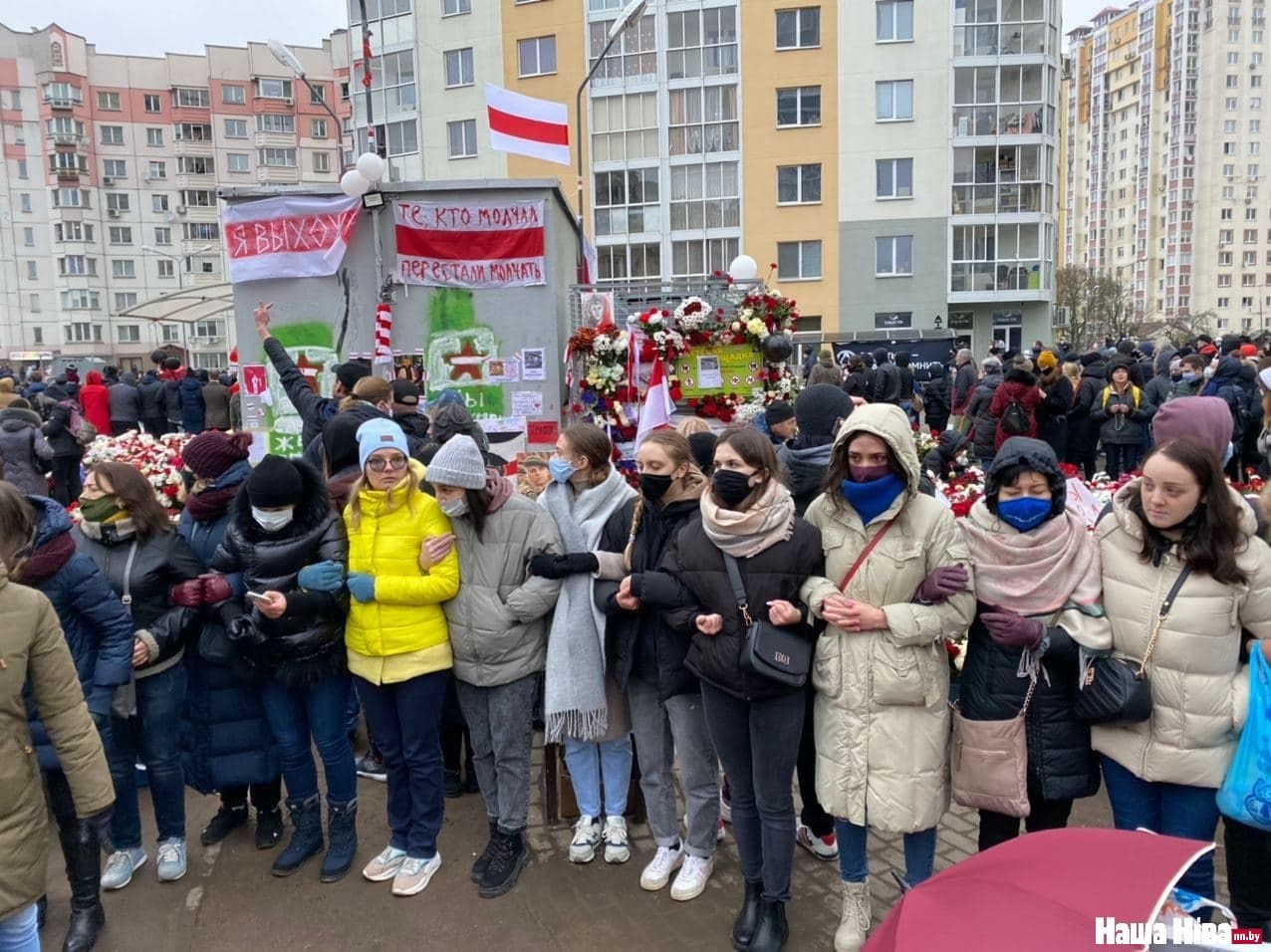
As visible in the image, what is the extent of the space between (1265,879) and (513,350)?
277 inches

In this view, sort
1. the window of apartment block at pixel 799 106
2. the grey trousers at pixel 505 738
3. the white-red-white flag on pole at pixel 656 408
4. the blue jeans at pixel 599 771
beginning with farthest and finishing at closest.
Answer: the window of apartment block at pixel 799 106, the white-red-white flag on pole at pixel 656 408, the blue jeans at pixel 599 771, the grey trousers at pixel 505 738

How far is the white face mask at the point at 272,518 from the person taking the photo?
3.68 m

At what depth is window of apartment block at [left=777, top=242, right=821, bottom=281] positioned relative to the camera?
117 ft

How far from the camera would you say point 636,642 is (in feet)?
12.3

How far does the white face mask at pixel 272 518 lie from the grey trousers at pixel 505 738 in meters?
1.00

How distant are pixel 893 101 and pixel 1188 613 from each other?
35.9 metres

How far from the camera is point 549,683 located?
379cm

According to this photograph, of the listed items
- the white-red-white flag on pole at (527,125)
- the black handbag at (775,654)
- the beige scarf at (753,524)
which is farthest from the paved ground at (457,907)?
the white-red-white flag on pole at (527,125)

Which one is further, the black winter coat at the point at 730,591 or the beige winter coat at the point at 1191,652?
the black winter coat at the point at 730,591

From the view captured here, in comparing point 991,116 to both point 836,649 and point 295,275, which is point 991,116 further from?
point 836,649

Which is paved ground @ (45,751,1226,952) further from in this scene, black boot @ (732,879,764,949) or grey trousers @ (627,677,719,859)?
grey trousers @ (627,677,719,859)

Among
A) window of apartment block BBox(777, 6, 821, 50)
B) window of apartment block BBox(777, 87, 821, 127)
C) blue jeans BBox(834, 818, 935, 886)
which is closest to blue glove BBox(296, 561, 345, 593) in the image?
blue jeans BBox(834, 818, 935, 886)

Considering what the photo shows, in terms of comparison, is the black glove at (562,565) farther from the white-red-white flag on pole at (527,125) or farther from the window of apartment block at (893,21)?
the window of apartment block at (893,21)

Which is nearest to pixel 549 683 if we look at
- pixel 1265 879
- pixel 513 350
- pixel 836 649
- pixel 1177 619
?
pixel 836 649
